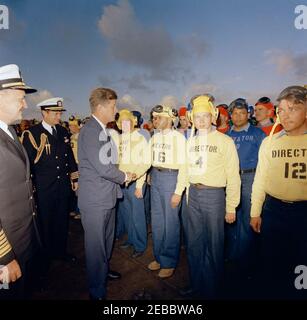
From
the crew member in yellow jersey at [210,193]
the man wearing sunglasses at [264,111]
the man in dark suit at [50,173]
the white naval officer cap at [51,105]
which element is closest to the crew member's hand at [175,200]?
the crew member in yellow jersey at [210,193]

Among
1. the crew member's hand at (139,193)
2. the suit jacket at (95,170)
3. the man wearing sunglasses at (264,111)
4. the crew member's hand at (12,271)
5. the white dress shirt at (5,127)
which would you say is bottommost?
the crew member's hand at (12,271)

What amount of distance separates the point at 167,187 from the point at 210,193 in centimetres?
95

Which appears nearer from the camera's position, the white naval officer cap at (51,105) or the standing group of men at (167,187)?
the standing group of men at (167,187)

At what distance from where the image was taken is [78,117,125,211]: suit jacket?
3.07m

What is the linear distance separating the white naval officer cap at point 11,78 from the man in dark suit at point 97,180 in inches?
33.0

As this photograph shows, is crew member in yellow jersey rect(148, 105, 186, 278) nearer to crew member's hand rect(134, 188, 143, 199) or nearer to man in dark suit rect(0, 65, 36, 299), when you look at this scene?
crew member's hand rect(134, 188, 143, 199)

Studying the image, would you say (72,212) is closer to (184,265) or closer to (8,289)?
(184,265)

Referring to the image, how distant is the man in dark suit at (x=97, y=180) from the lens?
3090mm

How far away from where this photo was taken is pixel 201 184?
3.12m

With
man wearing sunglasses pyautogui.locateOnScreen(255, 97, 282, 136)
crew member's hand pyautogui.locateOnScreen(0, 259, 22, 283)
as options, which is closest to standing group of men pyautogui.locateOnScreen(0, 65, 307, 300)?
crew member's hand pyautogui.locateOnScreen(0, 259, 22, 283)

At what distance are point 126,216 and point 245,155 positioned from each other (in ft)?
8.95

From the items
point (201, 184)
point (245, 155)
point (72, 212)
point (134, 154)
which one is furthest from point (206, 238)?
point (72, 212)

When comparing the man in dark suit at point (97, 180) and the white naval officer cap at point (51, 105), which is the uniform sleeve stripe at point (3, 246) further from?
the white naval officer cap at point (51, 105)

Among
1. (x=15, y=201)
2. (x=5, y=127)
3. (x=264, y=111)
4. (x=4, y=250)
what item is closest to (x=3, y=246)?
(x=4, y=250)
